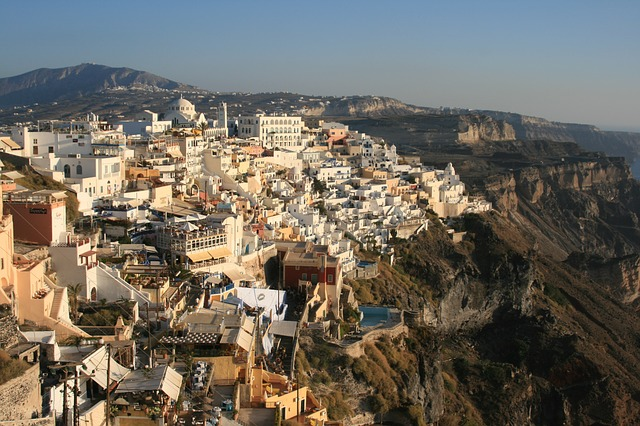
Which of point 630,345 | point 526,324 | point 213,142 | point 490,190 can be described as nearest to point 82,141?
point 213,142

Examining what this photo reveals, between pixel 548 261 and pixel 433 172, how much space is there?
31.6 ft

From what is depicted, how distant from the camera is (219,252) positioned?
23703 mm

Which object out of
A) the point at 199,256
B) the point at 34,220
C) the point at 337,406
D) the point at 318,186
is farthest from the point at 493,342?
the point at 34,220

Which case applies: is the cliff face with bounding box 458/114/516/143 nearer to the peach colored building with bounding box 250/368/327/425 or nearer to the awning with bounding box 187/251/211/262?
the awning with bounding box 187/251/211/262

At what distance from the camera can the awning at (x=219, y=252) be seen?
76.7 ft

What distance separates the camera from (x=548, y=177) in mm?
93688

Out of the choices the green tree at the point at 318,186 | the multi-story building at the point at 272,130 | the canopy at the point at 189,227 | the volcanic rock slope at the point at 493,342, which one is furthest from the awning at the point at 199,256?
the multi-story building at the point at 272,130

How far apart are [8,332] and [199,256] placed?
10.5m

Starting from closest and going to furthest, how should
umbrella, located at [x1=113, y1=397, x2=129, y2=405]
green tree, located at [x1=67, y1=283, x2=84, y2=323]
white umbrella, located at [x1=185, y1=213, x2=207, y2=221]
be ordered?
umbrella, located at [x1=113, y1=397, x2=129, y2=405]
green tree, located at [x1=67, y1=283, x2=84, y2=323]
white umbrella, located at [x1=185, y1=213, x2=207, y2=221]

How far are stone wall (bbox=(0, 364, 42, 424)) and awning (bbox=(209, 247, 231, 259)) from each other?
11972 mm

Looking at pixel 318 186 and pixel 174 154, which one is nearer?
pixel 174 154

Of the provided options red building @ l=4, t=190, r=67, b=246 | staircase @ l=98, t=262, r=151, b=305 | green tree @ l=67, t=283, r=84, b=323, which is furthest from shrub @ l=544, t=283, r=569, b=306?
green tree @ l=67, t=283, r=84, b=323

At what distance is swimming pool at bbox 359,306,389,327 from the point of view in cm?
2469

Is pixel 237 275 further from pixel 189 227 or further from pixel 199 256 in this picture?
pixel 189 227
